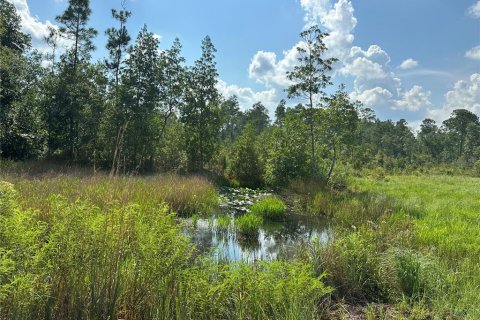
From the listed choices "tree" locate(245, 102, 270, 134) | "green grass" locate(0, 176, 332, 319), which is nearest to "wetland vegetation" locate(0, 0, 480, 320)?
"green grass" locate(0, 176, 332, 319)

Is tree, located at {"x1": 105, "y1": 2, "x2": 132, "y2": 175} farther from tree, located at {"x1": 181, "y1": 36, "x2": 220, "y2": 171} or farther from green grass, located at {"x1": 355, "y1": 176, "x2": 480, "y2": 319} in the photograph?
green grass, located at {"x1": 355, "y1": 176, "x2": 480, "y2": 319}

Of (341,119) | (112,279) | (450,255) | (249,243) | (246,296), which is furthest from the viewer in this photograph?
(341,119)

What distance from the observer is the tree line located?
18.3 metres

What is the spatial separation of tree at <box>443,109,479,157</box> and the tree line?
206 feet

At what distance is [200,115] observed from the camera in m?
25.4

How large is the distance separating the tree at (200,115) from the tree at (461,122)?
64067mm

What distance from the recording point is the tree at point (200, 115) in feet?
82.2

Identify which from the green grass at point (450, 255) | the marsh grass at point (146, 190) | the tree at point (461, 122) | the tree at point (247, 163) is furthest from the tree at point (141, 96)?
the tree at point (461, 122)

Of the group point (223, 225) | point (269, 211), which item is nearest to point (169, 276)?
point (223, 225)

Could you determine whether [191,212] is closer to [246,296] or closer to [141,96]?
[246,296]

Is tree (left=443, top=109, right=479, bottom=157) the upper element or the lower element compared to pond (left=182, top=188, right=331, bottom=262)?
upper

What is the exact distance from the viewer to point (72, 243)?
2.92 metres

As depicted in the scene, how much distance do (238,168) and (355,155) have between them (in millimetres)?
19064

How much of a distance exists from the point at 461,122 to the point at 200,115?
6794 cm
